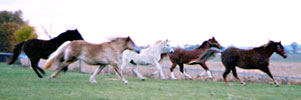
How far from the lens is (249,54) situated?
14.5 meters

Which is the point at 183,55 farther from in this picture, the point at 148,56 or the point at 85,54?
the point at 85,54

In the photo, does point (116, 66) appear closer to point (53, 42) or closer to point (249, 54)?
point (53, 42)

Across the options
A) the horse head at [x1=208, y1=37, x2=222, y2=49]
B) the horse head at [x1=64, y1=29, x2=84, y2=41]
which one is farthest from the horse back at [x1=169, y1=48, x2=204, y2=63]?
the horse head at [x1=64, y1=29, x2=84, y2=41]

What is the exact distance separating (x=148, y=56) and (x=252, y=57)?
184 inches

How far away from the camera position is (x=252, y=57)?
1445 cm

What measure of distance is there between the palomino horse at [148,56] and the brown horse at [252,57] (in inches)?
135

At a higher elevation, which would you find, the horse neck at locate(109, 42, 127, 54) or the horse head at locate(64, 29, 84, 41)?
the horse head at locate(64, 29, 84, 41)

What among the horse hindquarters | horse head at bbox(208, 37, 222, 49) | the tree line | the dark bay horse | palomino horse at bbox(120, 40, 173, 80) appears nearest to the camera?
the dark bay horse

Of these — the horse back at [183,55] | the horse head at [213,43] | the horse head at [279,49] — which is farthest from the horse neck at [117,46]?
the horse head at [213,43]

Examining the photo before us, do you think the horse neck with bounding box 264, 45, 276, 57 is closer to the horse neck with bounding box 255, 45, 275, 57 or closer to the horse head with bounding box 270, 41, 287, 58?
the horse neck with bounding box 255, 45, 275, 57

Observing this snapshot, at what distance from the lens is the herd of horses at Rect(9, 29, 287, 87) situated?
40.2ft

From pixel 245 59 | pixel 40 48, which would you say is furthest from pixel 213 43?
pixel 40 48

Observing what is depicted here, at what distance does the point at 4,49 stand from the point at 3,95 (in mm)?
30394

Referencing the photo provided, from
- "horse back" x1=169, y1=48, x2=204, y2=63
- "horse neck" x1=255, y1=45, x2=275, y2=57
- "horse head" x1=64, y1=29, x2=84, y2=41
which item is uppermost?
"horse head" x1=64, y1=29, x2=84, y2=41
